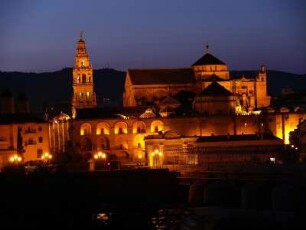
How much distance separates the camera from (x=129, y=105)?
68562mm

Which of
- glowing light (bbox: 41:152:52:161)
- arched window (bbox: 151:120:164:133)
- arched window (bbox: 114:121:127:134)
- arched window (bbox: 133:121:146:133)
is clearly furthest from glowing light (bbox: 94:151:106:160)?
arched window (bbox: 151:120:164:133)

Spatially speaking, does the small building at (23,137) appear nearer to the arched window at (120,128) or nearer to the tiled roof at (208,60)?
the arched window at (120,128)

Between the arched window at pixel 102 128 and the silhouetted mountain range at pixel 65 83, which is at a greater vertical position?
the silhouetted mountain range at pixel 65 83

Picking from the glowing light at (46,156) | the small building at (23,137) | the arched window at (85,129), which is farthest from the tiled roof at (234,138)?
the small building at (23,137)

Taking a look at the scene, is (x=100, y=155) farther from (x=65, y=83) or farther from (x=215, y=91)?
(x=65, y=83)

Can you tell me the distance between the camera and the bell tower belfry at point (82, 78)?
68.8 metres

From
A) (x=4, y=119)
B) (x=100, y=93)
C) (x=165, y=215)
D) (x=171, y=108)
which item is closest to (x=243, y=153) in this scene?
(x=171, y=108)

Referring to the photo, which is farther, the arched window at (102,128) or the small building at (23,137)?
the arched window at (102,128)

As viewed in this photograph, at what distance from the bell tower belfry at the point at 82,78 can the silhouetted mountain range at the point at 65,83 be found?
5359cm

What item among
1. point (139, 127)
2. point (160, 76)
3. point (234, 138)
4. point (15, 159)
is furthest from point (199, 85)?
point (15, 159)

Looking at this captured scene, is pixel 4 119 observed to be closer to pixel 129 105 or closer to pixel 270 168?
pixel 129 105

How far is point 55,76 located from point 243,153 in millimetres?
88018

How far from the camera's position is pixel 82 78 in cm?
6931

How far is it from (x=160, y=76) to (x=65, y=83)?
68.6 meters
